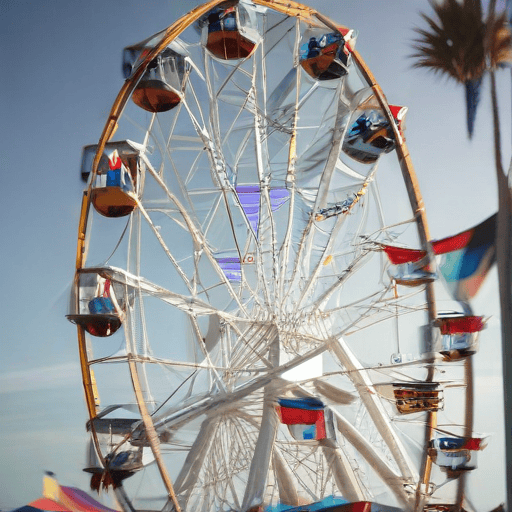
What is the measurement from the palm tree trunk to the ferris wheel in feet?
1.10

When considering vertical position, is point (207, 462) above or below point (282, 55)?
below

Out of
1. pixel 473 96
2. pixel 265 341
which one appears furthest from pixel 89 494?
pixel 473 96

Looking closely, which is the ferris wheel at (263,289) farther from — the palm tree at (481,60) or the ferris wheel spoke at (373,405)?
the palm tree at (481,60)

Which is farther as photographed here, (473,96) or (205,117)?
(205,117)

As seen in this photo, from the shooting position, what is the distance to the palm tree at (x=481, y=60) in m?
3.02

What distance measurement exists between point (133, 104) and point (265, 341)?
164 centimetres

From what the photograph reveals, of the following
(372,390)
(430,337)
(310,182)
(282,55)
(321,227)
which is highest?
(282,55)

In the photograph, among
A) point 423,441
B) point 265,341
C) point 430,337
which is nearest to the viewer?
point 430,337

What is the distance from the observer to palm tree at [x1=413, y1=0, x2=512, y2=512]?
302cm

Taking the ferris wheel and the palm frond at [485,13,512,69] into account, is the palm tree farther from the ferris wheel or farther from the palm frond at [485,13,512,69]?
the ferris wheel

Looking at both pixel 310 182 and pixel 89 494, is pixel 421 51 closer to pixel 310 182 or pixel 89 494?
pixel 310 182

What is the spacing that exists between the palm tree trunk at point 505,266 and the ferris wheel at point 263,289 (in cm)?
33

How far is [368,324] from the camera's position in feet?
12.5

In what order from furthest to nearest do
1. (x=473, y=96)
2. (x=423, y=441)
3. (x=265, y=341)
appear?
(x=265, y=341), (x=423, y=441), (x=473, y=96)
